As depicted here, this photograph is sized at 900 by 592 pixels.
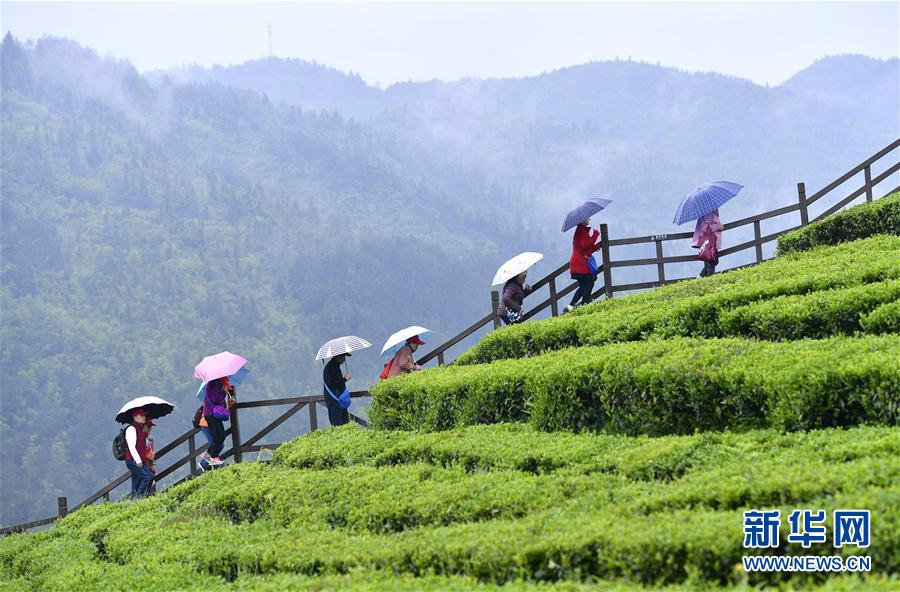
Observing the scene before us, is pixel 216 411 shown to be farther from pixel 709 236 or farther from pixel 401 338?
pixel 709 236

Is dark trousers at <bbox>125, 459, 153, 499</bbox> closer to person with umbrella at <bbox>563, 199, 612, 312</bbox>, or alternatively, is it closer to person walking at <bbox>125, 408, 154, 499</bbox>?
person walking at <bbox>125, 408, 154, 499</bbox>

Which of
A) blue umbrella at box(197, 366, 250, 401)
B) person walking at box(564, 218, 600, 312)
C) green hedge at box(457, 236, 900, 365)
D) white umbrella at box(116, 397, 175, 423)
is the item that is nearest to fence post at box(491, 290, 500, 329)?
person walking at box(564, 218, 600, 312)

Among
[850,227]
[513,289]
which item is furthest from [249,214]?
[850,227]

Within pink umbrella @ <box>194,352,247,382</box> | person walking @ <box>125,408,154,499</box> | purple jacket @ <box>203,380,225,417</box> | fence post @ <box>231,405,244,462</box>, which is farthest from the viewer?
fence post @ <box>231,405,244,462</box>

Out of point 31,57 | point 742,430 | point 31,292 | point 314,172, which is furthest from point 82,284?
point 742,430

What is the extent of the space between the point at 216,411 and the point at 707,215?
26.0 ft

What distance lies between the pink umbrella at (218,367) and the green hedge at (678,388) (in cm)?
359

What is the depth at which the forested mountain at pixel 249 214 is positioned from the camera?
317 feet

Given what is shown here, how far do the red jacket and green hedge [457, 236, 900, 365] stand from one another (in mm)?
2063

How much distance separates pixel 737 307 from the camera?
10.8 meters

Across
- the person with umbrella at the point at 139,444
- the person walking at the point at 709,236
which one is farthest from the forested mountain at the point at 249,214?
the person walking at the point at 709,236

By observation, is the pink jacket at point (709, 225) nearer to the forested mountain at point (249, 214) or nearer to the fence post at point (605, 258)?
the fence post at point (605, 258)

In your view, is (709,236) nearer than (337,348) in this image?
No

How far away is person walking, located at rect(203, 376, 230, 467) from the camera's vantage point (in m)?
14.9
